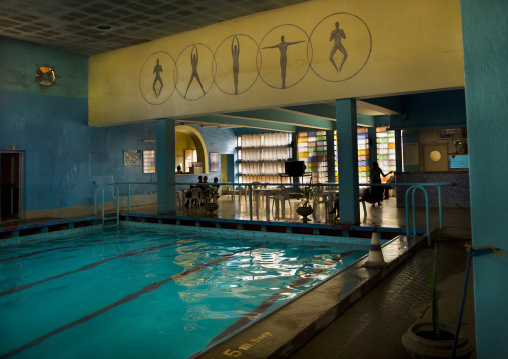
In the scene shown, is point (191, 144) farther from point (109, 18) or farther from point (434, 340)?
point (434, 340)

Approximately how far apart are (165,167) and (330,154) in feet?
30.5

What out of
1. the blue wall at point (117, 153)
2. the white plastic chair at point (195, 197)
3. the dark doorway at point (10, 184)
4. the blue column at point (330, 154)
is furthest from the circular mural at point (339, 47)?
the blue column at point (330, 154)

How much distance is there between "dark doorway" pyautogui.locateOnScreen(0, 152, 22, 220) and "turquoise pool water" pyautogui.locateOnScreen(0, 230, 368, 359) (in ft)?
9.59

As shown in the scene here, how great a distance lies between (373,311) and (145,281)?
146 inches

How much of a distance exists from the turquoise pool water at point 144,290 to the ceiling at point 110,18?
5235 millimetres

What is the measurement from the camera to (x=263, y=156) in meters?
20.5

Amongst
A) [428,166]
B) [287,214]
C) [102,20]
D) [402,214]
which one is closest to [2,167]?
[102,20]

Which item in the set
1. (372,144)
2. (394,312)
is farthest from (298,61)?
(372,144)

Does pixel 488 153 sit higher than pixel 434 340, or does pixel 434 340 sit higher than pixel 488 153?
pixel 488 153

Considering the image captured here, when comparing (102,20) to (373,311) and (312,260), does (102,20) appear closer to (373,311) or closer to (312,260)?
(312,260)

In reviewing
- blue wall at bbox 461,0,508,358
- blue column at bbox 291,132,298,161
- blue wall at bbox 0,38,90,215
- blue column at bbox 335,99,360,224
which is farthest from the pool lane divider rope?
blue column at bbox 291,132,298,161

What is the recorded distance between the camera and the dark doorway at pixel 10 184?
452 inches

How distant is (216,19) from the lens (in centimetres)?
991

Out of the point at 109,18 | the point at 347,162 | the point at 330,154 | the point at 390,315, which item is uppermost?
the point at 109,18
